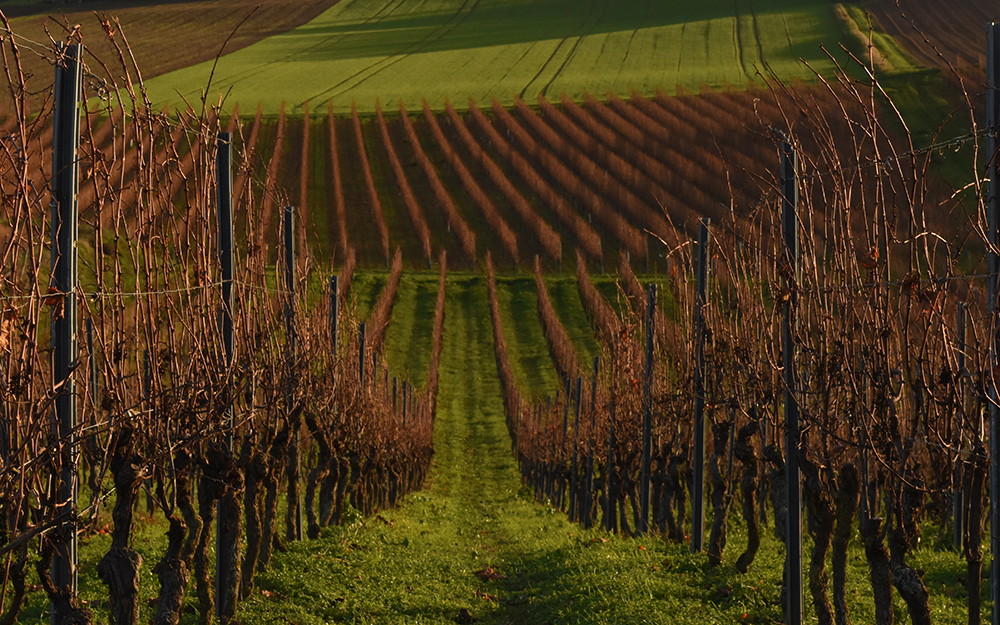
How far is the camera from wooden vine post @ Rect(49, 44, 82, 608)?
14.0 feet

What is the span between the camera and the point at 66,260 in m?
4.34

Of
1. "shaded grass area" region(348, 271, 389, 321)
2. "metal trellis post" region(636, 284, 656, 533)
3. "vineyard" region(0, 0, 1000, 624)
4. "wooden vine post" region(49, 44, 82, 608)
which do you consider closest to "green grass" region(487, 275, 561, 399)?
"shaded grass area" region(348, 271, 389, 321)

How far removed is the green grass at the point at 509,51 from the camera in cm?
6431

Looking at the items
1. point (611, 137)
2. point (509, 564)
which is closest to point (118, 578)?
point (509, 564)

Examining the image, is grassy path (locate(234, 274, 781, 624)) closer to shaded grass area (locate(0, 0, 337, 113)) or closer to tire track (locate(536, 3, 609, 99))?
shaded grass area (locate(0, 0, 337, 113))

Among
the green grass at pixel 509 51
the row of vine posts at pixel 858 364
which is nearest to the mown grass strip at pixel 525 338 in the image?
the green grass at pixel 509 51

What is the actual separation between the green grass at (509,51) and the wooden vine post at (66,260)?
54.9 m

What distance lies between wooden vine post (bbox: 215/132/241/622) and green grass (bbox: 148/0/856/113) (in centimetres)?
5217

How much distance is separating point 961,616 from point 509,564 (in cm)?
653

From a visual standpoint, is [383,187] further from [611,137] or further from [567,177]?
[611,137]

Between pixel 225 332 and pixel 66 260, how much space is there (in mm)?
2685

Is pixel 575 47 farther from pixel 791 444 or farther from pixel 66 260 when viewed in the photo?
pixel 66 260

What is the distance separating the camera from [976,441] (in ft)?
14.9

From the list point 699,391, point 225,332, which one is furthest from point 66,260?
point 699,391
